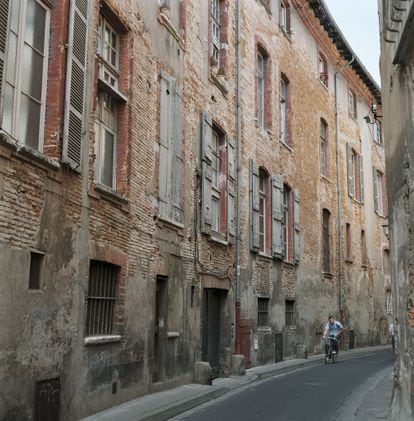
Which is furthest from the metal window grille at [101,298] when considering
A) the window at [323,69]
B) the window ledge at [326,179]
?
the window at [323,69]

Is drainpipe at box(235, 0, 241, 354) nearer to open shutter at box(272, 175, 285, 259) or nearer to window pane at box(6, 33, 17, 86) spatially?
open shutter at box(272, 175, 285, 259)

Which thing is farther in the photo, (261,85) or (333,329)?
(333,329)

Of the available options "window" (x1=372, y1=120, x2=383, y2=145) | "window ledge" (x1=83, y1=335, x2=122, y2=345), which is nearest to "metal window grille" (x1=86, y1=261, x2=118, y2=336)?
"window ledge" (x1=83, y1=335, x2=122, y2=345)

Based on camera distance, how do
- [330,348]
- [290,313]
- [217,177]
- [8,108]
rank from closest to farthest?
1. [8,108]
2. [217,177]
3. [330,348]
4. [290,313]

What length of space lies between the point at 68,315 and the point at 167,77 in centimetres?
543

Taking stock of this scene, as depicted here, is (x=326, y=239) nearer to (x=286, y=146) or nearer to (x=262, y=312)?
(x=286, y=146)

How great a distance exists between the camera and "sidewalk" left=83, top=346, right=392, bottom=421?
28.6ft

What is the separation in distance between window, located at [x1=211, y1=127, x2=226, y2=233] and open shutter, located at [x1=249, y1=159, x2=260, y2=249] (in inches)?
67.6

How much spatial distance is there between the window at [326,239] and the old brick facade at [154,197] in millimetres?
75

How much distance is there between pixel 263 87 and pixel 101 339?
11527 mm

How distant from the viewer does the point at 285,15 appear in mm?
21031

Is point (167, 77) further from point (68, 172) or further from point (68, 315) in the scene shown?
point (68, 315)

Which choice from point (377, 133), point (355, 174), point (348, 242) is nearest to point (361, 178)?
point (355, 174)

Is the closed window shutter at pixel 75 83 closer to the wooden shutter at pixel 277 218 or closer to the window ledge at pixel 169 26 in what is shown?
the window ledge at pixel 169 26
